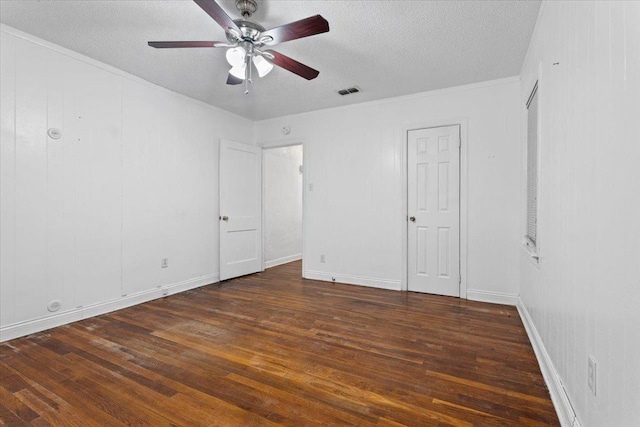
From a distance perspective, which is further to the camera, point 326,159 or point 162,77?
point 326,159

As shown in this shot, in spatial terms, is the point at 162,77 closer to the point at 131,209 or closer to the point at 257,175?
the point at 131,209

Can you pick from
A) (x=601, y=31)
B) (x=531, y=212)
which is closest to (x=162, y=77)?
(x=601, y=31)

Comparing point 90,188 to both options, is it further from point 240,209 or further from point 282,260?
point 282,260

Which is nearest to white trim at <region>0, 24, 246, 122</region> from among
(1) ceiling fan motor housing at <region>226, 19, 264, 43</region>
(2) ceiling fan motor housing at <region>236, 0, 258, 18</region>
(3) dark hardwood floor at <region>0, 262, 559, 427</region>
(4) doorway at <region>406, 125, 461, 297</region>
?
(1) ceiling fan motor housing at <region>226, 19, 264, 43</region>

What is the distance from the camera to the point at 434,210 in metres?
3.94

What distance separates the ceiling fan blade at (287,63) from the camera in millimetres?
2421

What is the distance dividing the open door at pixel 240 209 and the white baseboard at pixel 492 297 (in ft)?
10.8

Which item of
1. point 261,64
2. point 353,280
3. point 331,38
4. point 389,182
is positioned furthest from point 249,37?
point 353,280

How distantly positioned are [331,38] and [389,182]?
2.06m

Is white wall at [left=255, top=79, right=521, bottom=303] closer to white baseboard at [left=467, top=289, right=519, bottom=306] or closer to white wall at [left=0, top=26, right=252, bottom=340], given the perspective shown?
white baseboard at [left=467, top=289, right=519, bottom=306]

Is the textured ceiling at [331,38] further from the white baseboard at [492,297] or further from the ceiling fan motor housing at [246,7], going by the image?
the white baseboard at [492,297]

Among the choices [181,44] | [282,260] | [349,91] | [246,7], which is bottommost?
[282,260]

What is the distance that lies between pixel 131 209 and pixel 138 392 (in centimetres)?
231

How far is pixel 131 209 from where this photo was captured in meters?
→ 3.54
